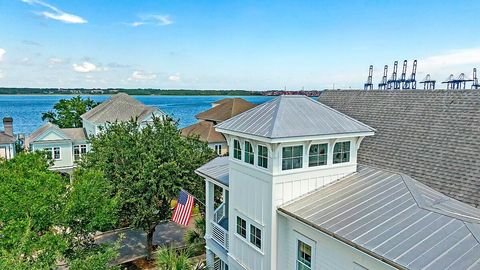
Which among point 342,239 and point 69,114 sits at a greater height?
point 342,239

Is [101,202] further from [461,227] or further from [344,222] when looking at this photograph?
[461,227]

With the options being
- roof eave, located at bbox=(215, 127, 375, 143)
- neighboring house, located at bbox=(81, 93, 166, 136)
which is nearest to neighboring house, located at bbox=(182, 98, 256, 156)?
neighboring house, located at bbox=(81, 93, 166, 136)

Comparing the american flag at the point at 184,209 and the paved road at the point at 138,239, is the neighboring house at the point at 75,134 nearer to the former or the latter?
the paved road at the point at 138,239

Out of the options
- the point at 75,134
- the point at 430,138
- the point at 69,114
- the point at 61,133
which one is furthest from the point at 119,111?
the point at 430,138

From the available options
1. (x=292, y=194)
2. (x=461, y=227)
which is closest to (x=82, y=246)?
(x=292, y=194)

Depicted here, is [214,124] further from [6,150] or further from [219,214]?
[219,214]

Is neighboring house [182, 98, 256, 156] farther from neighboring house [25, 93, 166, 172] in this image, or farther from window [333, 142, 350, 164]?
window [333, 142, 350, 164]
